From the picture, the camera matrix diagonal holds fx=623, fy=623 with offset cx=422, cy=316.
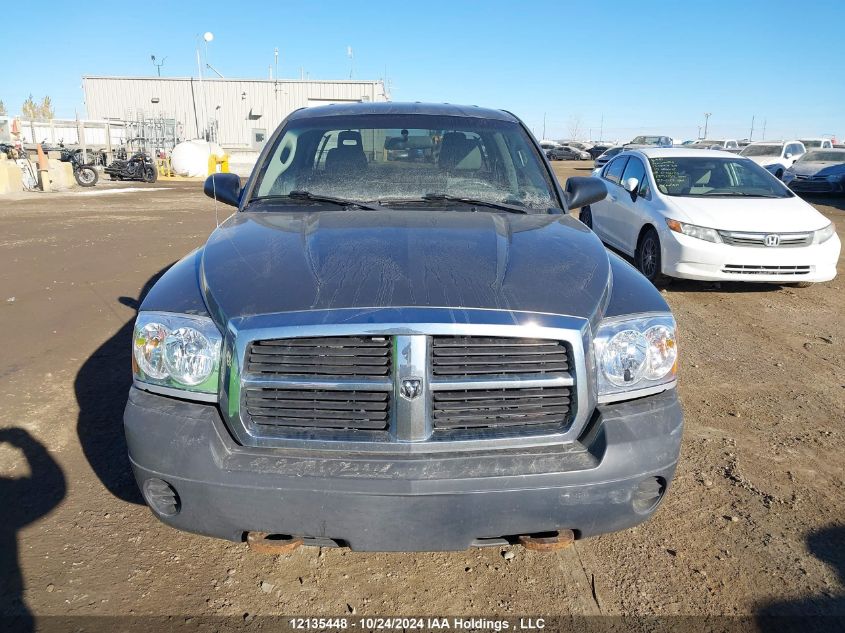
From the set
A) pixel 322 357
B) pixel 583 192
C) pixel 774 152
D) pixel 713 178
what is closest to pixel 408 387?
pixel 322 357

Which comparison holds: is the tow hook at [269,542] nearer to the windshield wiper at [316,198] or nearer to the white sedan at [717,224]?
the windshield wiper at [316,198]

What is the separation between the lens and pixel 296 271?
2.33m

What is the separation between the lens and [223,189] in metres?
3.59

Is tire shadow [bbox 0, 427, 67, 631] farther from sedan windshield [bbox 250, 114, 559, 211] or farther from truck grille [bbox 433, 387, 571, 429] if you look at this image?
sedan windshield [bbox 250, 114, 559, 211]

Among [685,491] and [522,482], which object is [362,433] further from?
[685,491]

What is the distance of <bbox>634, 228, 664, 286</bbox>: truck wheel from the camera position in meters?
7.29

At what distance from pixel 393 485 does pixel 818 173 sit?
2223 cm

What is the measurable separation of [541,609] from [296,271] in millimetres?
1584

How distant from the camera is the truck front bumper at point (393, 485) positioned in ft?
6.53

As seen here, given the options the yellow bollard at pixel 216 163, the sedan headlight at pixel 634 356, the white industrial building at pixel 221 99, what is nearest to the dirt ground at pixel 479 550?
the sedan headlight at pixel 634 356

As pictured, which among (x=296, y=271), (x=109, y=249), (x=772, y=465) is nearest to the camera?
(x=296, y=271)

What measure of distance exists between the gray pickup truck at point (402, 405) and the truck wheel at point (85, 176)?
23.3 meters

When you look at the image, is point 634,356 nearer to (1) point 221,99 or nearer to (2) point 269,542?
(2) point 269,542

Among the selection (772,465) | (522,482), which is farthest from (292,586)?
(772,465)
